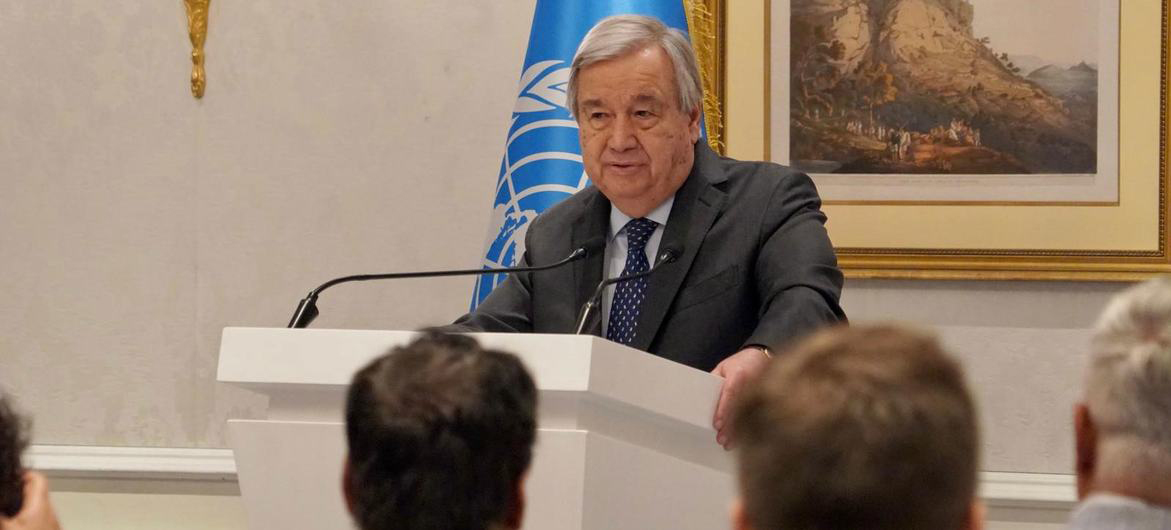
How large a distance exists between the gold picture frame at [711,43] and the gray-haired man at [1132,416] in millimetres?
3513

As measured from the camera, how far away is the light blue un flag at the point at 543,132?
181 inches

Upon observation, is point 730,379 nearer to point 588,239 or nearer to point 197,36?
point 588,239

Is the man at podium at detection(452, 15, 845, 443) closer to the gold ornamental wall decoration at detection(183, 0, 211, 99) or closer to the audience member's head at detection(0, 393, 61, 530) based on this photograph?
the audience member's head at detection(0, 393, 61, 530)

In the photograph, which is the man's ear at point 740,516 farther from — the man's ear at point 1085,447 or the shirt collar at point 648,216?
the shirt collar at point 648,216

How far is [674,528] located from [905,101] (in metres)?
2.68

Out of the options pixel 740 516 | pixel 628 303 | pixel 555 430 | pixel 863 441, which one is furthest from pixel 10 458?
pixel 628 303

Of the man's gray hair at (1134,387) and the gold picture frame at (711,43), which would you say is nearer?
the man's gray hair at (1134,387)

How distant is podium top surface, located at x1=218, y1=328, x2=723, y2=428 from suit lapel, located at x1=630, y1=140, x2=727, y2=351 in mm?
663

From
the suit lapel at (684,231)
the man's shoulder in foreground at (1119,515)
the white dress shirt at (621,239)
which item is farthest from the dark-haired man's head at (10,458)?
the white dress shirt at (621,239)

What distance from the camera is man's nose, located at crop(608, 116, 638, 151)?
11.6 feet

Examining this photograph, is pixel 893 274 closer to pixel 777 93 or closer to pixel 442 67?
pixel 777 93

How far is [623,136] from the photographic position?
3533mm

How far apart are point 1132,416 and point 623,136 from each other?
2188 mm

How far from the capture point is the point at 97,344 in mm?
5391
